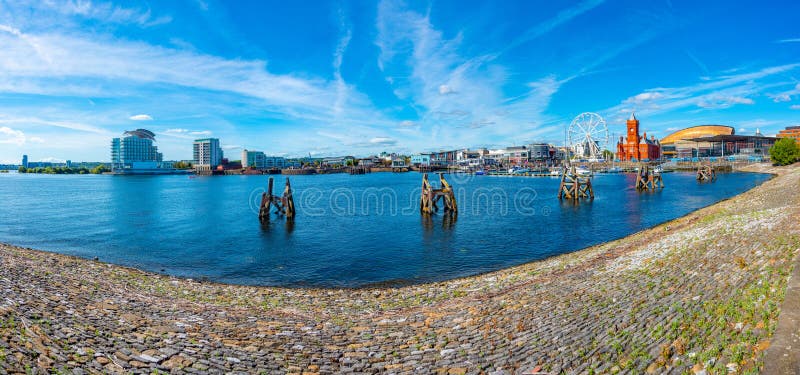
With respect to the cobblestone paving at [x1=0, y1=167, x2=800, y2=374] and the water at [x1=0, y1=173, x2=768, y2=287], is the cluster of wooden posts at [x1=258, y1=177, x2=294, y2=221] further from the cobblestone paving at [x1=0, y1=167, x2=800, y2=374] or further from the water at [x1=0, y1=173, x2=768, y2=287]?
the cobblestone paving at [x1=0, y1=167, x2=800, y2=374]

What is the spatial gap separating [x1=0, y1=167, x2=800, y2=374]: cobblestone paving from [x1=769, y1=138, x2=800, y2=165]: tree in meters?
138

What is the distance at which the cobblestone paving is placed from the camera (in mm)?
8352

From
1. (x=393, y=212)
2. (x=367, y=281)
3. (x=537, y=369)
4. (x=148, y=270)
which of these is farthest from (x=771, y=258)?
(x=393, y=212)

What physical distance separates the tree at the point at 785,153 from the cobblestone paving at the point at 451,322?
137690 mm

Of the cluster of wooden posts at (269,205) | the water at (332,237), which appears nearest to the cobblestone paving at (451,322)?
the water at (332,237)

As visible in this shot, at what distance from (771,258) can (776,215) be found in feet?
34.5

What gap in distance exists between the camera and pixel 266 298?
16.9 meters

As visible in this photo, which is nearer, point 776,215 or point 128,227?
point 776,215

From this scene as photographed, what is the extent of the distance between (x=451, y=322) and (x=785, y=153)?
502 ft

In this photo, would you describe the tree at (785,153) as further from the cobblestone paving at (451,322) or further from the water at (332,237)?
the cobblestone paving at (451,322)

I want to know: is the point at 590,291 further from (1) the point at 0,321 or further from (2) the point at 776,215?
(1) the point at 0,321

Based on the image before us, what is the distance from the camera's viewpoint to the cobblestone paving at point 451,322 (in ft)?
27.4

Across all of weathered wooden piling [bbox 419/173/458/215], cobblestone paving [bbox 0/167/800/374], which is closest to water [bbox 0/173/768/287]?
weathered wooden piling [bbox 419/173/458/215]

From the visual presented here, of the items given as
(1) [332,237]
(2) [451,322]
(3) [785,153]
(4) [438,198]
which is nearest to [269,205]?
(1) [332,237]
